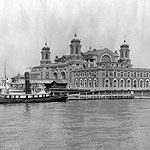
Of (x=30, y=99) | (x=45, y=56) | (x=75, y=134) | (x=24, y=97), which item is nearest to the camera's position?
(x=75, y=134)

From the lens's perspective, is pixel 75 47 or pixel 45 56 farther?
pixel 45 56

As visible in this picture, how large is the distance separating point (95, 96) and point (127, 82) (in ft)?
50.3

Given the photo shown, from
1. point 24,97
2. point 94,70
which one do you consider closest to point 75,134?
point 24,97

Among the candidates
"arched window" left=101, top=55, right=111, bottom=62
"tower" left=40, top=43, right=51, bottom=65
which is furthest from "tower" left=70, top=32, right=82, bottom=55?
"tower" left=40, top=43, right=51, bottom=65

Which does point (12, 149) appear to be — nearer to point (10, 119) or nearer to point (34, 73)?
point (10, 119)

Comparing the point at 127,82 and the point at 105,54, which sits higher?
the point at 105,54

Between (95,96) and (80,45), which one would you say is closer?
(95,96)

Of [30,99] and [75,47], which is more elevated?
[75,47]

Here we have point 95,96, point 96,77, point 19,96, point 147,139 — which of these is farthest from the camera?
point 96,77

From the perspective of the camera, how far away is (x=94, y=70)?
358ft

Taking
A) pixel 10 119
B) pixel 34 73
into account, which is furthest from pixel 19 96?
pixel 34 73

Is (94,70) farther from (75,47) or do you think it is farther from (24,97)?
(24,97)

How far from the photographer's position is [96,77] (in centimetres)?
10831

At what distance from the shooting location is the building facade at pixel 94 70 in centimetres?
10800
